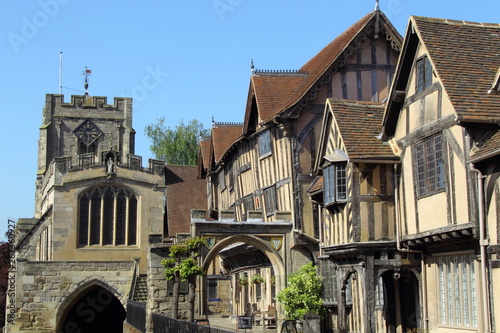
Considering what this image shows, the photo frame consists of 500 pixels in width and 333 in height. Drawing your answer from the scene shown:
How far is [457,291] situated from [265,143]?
45.9 ft

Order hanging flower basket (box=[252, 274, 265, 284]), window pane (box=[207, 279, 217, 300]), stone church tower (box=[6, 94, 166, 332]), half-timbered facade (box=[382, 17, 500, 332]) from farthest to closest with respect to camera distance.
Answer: stone church tower (box=[6, 94, 166, 332]), window pane (box=[207, 279, 217, 300]), hanging flower basket (box=[252, 274, 265, 284]), half-timbered facade (box=[382, 17, 500, 332])

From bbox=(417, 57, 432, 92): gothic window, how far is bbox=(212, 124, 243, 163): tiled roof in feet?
65.6

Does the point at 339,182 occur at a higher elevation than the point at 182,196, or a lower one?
lower

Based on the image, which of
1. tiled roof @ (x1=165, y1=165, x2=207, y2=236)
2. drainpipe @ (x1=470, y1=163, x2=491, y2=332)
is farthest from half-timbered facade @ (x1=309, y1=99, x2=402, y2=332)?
tiled roof @ (x1=165, y1=165, x2=207, y2=236)

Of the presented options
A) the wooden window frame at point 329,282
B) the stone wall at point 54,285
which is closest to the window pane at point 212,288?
the stone wall at point 54,285

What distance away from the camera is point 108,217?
142 ft

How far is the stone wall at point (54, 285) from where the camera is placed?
1435 inches

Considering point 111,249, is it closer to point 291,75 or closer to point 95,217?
point 95,217

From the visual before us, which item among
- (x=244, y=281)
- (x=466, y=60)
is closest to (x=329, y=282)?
(x=244, y=281)

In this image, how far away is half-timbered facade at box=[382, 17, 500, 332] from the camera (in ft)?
51.5

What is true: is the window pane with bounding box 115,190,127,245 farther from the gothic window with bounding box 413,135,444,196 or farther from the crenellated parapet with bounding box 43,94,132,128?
the gothic window with bounding box 413,135,444,196

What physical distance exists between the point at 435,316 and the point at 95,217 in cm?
2792

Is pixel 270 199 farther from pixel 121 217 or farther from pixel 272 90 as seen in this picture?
pixel 121 217

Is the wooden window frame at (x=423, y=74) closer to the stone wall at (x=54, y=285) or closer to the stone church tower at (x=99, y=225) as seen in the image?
the stone church tower at (x=99, y=225)
